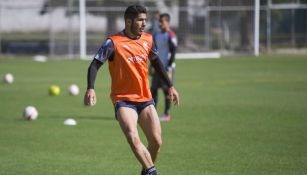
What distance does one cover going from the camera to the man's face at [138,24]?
8422mm

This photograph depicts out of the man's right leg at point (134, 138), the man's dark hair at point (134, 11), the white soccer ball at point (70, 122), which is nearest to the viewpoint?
the man's right leg at point (134, 138)

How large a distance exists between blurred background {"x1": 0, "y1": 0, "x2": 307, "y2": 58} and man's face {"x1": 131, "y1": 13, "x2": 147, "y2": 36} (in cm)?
2906

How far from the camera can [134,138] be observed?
8.14 m

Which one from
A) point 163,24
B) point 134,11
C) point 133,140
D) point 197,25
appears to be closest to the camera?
point 133,140

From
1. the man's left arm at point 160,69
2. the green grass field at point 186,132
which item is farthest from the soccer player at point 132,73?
the green grass field at point 186,132

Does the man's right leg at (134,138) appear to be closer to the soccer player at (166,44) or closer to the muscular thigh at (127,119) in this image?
the muscular thigh at (127,119)

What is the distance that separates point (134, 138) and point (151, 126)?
1.37 ft

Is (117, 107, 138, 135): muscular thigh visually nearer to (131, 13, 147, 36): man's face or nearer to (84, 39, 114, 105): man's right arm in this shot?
(84, 39, 114, 105): man's right arm

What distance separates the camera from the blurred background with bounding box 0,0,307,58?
133ft

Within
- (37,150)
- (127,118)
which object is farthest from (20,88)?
(127,118)

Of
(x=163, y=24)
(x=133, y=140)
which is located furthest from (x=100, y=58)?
(x=163, y=24)

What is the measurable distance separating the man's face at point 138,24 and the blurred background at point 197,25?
29063 mm

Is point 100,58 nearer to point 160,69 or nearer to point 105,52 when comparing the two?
point 105,52

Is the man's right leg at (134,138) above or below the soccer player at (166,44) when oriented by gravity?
below
